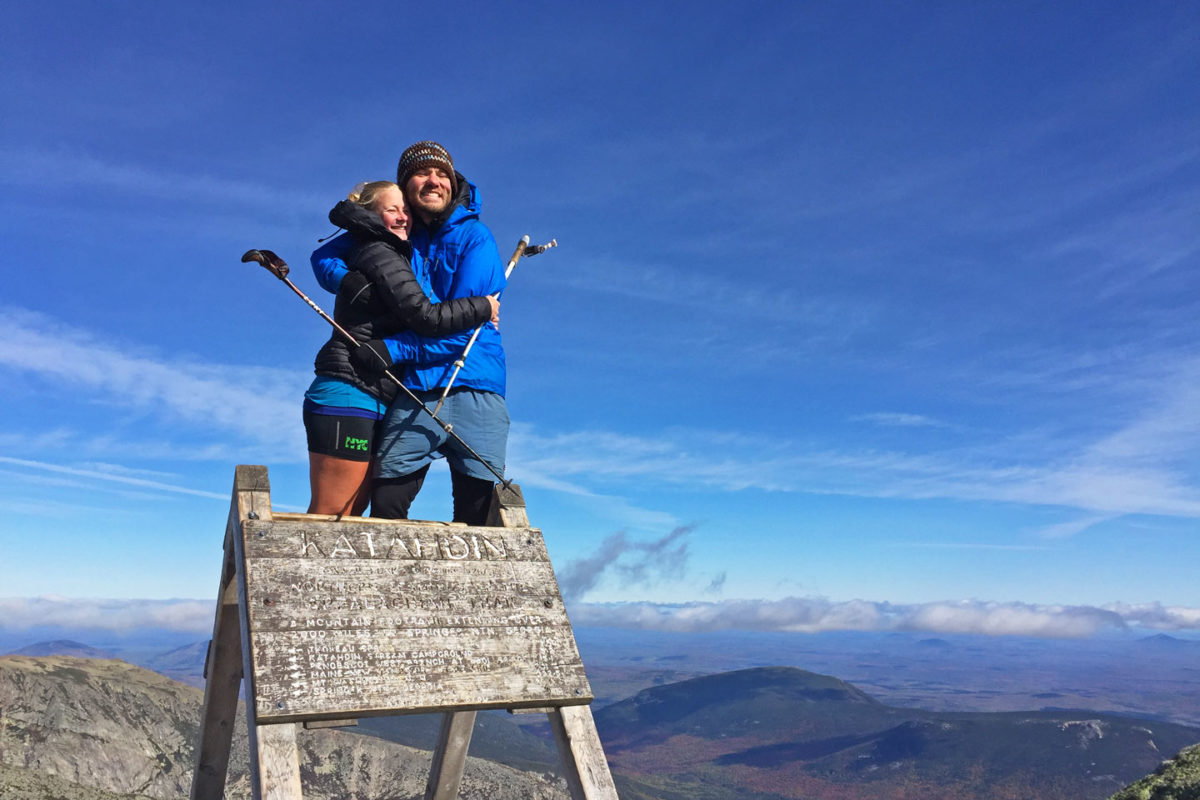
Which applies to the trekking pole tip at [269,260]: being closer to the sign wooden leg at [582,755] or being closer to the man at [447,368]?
the man at [447,368]

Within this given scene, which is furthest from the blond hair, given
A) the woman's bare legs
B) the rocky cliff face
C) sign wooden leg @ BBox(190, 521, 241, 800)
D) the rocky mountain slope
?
the rocky cliff face

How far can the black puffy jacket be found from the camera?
23.6 ft

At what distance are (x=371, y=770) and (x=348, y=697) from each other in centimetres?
6886

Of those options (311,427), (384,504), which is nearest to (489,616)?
(384,504)

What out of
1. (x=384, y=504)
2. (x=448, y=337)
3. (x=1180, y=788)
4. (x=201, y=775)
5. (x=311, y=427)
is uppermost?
(x=448, y=337)

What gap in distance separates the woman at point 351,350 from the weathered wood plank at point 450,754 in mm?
3044

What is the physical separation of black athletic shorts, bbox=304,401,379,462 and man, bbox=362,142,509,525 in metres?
0.24

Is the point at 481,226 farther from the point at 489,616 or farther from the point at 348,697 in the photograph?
the point at 348,697

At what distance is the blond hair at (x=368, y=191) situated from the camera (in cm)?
791

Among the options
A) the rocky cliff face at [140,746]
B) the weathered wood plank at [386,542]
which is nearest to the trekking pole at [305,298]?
the weathered wood plank at [386,542]

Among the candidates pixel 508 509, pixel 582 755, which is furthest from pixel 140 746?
pixel 582 755

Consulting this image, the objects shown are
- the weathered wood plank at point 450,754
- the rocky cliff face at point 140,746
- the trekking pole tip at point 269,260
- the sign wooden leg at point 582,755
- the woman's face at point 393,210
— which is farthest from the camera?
the rocky cliff face at point 140,746

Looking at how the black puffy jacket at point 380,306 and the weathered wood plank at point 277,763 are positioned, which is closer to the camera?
the weathered wood plank at point 277,763

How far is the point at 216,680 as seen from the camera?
8016mm
